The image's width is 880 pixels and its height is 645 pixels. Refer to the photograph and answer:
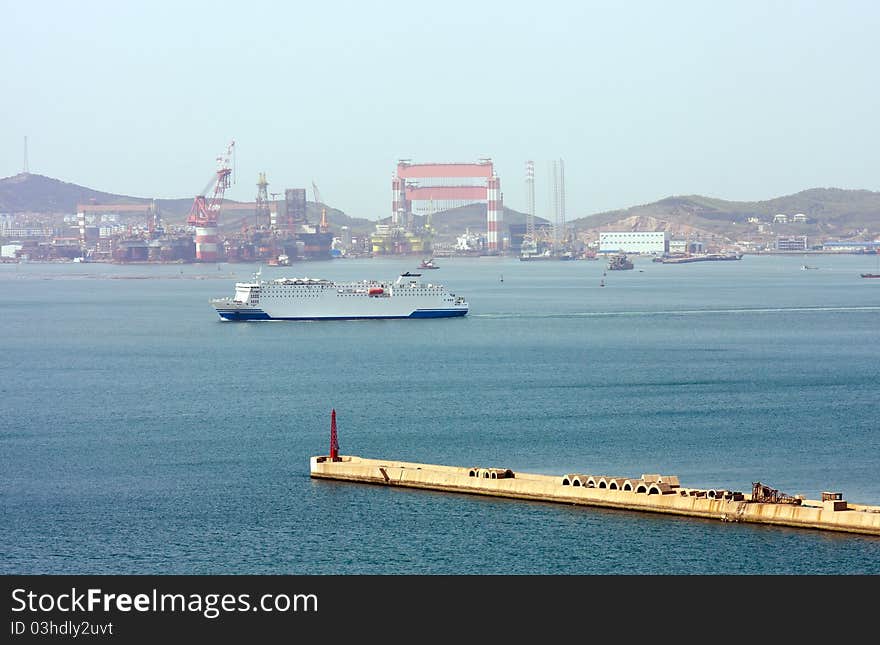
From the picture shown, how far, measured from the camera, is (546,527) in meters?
20.5

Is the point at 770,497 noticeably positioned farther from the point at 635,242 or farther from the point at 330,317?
the point at 635,242

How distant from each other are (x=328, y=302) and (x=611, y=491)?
40133 millimetres

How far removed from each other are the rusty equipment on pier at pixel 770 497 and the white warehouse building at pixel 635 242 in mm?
169645

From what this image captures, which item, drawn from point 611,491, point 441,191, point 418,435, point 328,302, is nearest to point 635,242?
point 441,191

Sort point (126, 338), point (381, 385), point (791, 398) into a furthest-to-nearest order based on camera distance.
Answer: point (126, 338) < point (381, 385) < point (791, 398)

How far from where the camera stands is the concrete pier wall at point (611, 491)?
20094 mm

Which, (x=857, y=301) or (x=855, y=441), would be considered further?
(x=857, y=301)

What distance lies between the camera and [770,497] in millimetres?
20797

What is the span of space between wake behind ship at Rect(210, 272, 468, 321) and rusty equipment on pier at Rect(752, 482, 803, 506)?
40.8 metres

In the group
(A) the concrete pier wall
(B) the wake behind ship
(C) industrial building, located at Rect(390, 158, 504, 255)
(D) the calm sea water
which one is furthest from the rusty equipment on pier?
(C) industrial building, located at Rect(390, 158, 504, 255)

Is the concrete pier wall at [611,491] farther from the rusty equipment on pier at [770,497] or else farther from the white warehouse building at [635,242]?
the white warehouse building at [635,242]

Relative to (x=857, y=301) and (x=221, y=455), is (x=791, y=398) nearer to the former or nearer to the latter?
(x=221, y=455)

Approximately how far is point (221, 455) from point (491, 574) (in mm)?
9588
